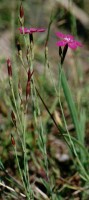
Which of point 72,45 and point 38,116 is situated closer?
point 72,45

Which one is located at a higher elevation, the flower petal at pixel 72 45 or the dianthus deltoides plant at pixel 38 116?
the flower petal at pixel 72 45

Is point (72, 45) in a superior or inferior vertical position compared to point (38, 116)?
superior

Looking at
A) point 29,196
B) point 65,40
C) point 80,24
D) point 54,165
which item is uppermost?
point 65,40

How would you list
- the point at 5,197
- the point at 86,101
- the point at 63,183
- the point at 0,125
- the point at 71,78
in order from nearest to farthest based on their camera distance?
the point at 5,197 → the point at 63,183 → the point at 0,125 → the point at 86,101 → the point at 71,78

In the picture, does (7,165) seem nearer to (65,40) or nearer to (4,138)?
(4,138)

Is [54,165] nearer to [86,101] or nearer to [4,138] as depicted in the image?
[4,138]

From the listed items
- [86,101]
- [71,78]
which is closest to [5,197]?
[86,101]

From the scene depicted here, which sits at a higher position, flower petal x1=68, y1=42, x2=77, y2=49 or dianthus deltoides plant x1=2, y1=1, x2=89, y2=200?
flower petal x1=68, y1=42, x2=77, y2=49

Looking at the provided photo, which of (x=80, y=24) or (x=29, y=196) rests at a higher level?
(x=29, y=196)

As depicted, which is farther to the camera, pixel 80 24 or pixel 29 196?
pixel 80 24

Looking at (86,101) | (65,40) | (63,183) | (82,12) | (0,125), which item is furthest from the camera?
(82,12)
